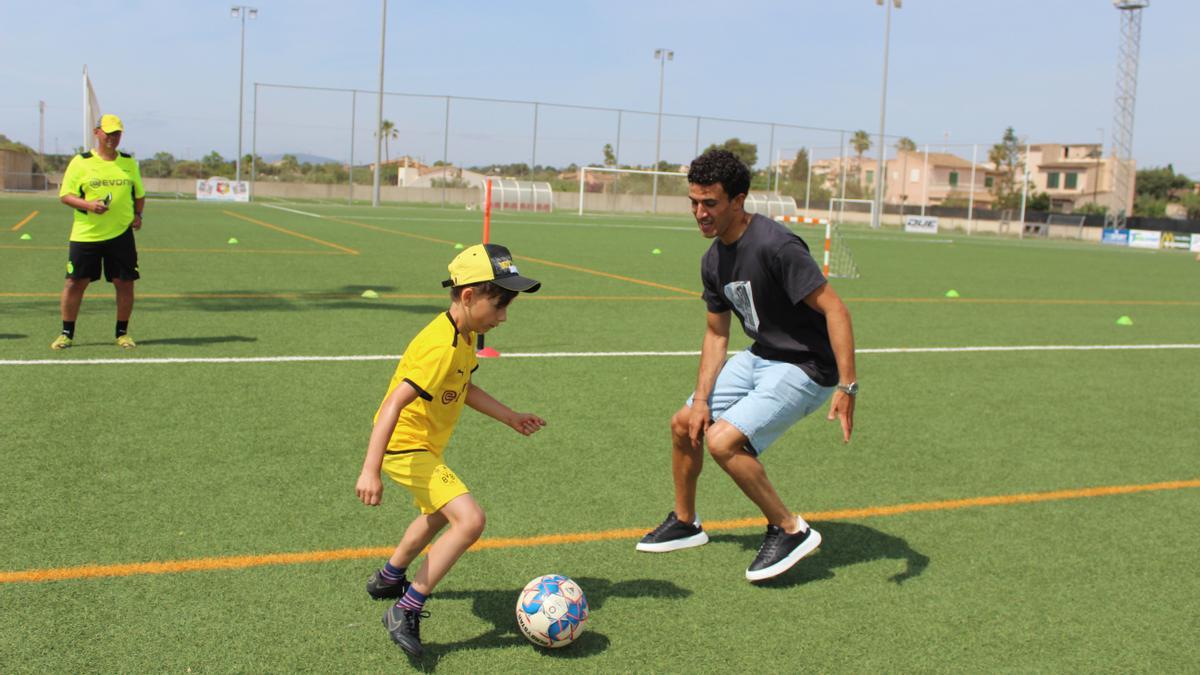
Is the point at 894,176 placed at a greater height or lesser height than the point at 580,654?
greater

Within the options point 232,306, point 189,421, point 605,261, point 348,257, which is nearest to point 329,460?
point 189,421

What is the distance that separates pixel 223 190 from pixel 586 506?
52.9 meters

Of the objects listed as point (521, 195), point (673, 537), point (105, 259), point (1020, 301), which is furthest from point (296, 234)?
point (521, 195)

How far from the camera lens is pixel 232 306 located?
39.6ft

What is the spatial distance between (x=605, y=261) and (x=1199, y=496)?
16209 mm

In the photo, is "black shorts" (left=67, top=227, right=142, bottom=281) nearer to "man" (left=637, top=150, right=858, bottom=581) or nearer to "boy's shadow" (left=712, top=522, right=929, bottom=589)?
"man" (left=637, top=150, right=858, bottom=581)

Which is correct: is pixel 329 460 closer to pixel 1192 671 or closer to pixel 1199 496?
A: pixel 1192 671

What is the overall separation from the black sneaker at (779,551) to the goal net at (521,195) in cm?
5060

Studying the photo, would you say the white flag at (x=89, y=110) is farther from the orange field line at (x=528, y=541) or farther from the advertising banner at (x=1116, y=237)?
the advertising banner at (x=1116, y=237)

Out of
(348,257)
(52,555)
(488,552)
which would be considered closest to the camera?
(52,555)

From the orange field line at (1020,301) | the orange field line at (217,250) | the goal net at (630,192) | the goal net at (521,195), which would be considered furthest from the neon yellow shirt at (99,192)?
the goal net at (630,192)

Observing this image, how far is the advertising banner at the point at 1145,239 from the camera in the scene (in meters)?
49.0

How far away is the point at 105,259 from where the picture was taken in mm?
9047

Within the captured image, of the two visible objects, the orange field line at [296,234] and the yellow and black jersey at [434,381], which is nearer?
the yellow and black jersey at [434,381]
